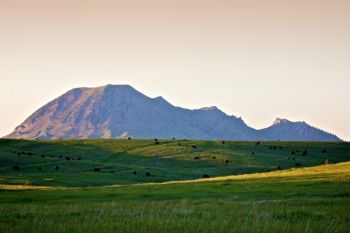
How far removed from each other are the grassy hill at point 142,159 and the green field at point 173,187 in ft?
0.91

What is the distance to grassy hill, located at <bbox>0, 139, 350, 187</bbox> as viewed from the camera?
307 feet

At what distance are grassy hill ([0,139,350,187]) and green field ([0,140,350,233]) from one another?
277 millimetres

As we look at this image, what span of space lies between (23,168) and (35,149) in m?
39.6

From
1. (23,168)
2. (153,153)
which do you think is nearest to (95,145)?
(153,153)

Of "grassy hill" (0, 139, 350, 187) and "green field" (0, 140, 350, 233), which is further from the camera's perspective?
"grassy hill" (0, 139, 350, 187)

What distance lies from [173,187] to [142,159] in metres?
67.2

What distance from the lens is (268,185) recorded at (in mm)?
55719

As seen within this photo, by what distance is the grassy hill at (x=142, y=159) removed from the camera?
93.4 metres

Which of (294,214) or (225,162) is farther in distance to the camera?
(225,162)

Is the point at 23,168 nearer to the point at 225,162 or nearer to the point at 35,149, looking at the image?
the point at 35,149

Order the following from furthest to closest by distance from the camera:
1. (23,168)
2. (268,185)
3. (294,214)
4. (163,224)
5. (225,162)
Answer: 1. (225,162)
2. (23,168)
3. (268,185)
4. (294,214)
5. (163,224)

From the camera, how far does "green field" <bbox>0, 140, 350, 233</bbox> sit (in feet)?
68.1

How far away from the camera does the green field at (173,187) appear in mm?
20750

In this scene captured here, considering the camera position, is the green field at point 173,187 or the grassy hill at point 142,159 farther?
the grassy hill at point 142,159
